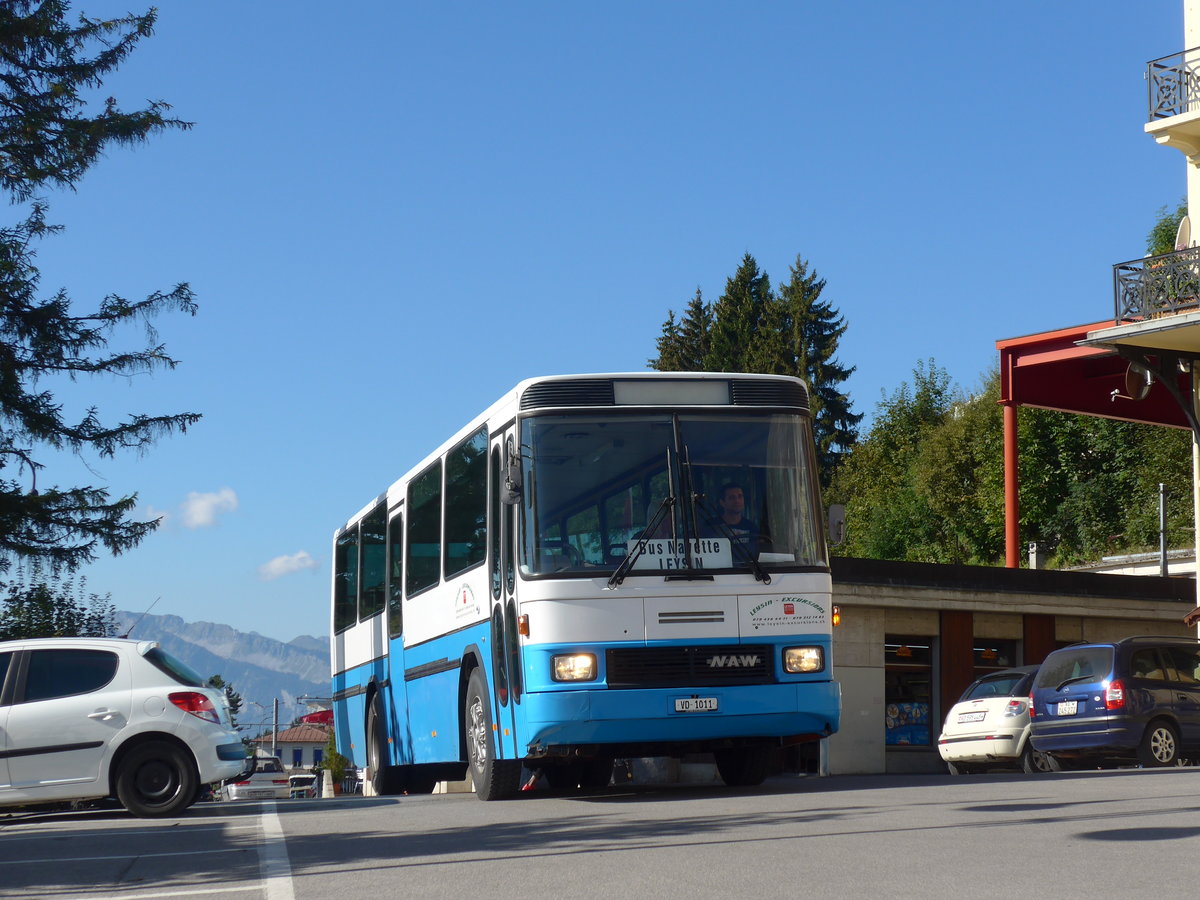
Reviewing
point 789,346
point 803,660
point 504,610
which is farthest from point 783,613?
point 789,346

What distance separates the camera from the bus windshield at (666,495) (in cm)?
1284

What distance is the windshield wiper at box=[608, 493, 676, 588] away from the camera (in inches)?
502

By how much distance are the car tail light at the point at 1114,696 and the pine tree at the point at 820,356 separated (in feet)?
206

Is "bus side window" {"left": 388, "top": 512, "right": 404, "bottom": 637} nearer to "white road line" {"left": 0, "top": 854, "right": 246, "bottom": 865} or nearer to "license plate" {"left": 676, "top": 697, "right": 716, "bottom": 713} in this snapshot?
"license plate" {"left": 676, "top": 697, "right": 716, "bottom": 713}

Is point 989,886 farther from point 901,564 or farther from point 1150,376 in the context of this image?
point 1150,376

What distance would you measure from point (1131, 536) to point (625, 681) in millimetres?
42663

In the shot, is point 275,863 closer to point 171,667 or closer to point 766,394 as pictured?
point 171,667

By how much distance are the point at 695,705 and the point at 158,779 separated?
16.2 ft

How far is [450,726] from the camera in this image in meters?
15.4

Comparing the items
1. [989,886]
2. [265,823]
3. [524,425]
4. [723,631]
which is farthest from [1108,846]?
[265,823]

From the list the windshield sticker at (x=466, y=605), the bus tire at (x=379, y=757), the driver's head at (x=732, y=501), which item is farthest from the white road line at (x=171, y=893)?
the bus tire at (x=379, y=757)

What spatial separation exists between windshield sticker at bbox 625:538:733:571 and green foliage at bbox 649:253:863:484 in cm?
6729

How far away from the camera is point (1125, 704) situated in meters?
18.6

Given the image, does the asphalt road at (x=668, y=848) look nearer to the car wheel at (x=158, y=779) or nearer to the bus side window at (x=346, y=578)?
the car wheel at (x=158, y=779)
